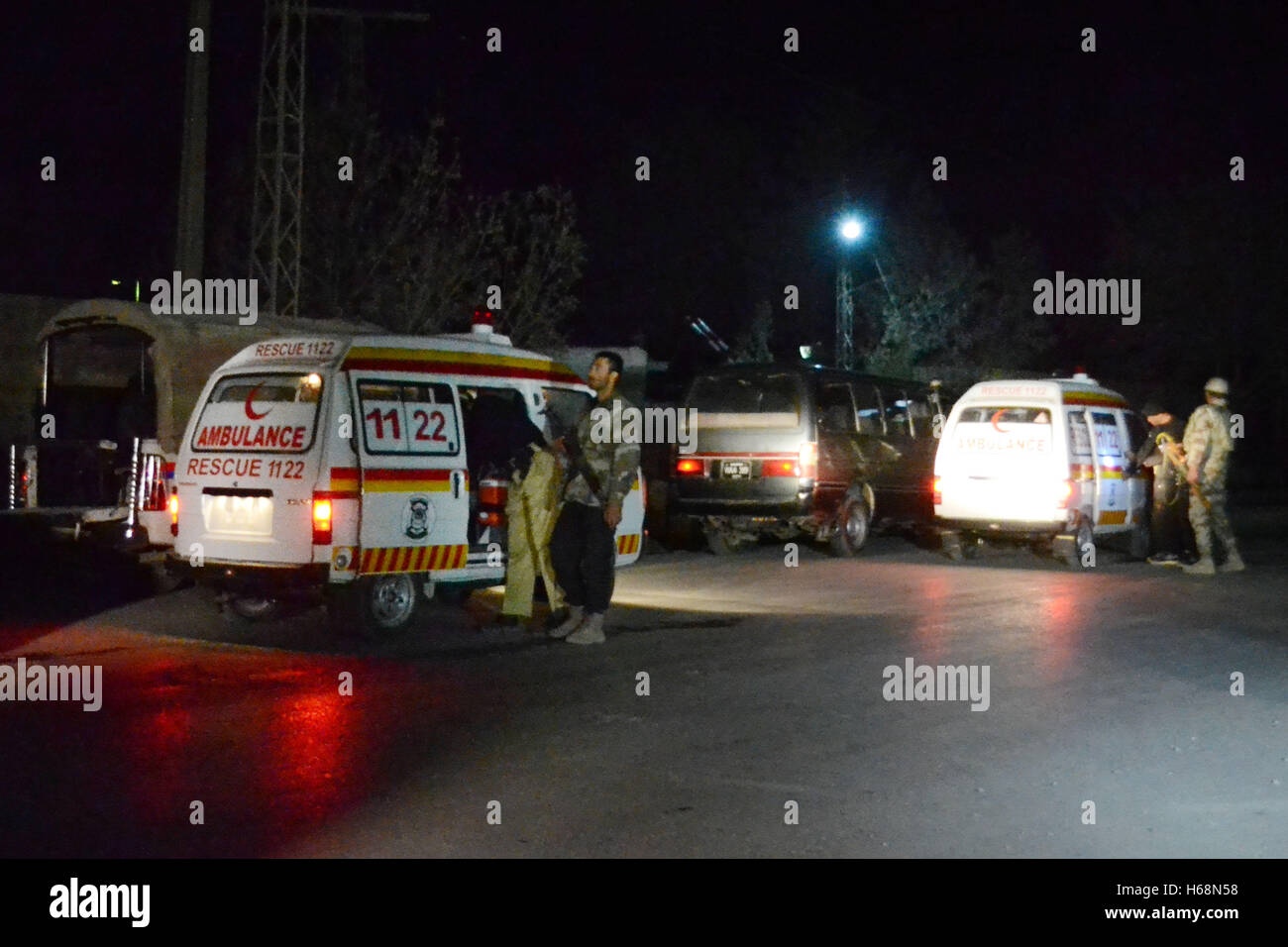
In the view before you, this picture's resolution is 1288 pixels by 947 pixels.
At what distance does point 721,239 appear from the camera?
47.0 m

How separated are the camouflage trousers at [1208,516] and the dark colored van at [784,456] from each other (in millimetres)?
3947

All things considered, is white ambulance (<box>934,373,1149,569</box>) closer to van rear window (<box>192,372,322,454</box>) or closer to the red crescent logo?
van rear window (<box>192,372,322,454</box>)

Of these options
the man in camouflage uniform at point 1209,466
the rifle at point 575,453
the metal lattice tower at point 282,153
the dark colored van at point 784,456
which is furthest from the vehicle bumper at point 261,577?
the metal lattice tower at point 282,153

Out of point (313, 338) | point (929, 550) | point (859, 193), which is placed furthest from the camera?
point (859, 193)

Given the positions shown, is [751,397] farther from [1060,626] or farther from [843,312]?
[843,312]

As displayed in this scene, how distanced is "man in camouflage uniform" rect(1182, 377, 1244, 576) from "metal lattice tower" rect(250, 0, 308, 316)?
43.3 ft

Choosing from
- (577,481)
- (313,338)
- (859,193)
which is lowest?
(577,481)

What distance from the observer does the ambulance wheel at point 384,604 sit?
1006cm

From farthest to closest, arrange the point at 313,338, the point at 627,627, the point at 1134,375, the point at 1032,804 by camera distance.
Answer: the point at 1134,375, the point at 627,627, the point at 313,338, the point at 1032,804

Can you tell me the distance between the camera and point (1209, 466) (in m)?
15.0

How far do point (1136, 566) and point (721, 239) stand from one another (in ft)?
106

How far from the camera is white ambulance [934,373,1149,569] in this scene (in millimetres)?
15633
